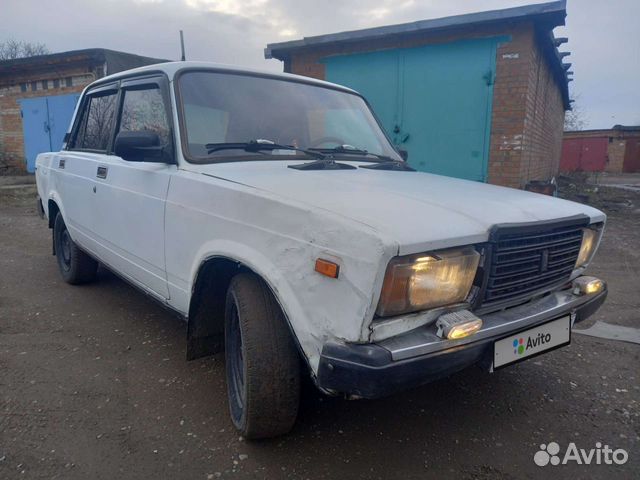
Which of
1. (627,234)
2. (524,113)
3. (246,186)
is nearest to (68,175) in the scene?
(246,186)

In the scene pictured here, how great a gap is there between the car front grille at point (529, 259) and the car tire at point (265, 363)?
2.86ft

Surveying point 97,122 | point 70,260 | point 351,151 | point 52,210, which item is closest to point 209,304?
point 351,151

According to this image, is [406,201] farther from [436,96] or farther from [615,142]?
[615,142]

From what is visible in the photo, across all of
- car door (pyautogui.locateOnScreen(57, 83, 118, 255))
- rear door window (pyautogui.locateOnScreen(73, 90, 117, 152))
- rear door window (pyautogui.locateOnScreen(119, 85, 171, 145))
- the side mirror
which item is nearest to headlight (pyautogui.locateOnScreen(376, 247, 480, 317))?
the side mirror

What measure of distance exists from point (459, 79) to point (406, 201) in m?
6.41

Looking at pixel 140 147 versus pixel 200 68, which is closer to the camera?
pixel 140 147

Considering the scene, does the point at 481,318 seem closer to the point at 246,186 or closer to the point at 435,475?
the point at 435,475

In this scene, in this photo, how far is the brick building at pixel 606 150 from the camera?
107 ft

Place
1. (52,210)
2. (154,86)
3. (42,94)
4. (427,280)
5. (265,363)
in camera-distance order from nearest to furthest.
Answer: (427,280) < (265,363) < (154,86) < (52,210) < (42,94)

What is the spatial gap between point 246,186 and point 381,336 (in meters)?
0.94

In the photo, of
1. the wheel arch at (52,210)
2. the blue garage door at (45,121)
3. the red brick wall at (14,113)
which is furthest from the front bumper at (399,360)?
the red brick wall at (14,113)

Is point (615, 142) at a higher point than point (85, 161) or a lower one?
higher

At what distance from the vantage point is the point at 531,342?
2.08 metres

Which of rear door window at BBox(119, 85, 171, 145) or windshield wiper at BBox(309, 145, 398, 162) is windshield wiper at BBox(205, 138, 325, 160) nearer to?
windshield wiper at BBox(309, 145, 398, 162)
